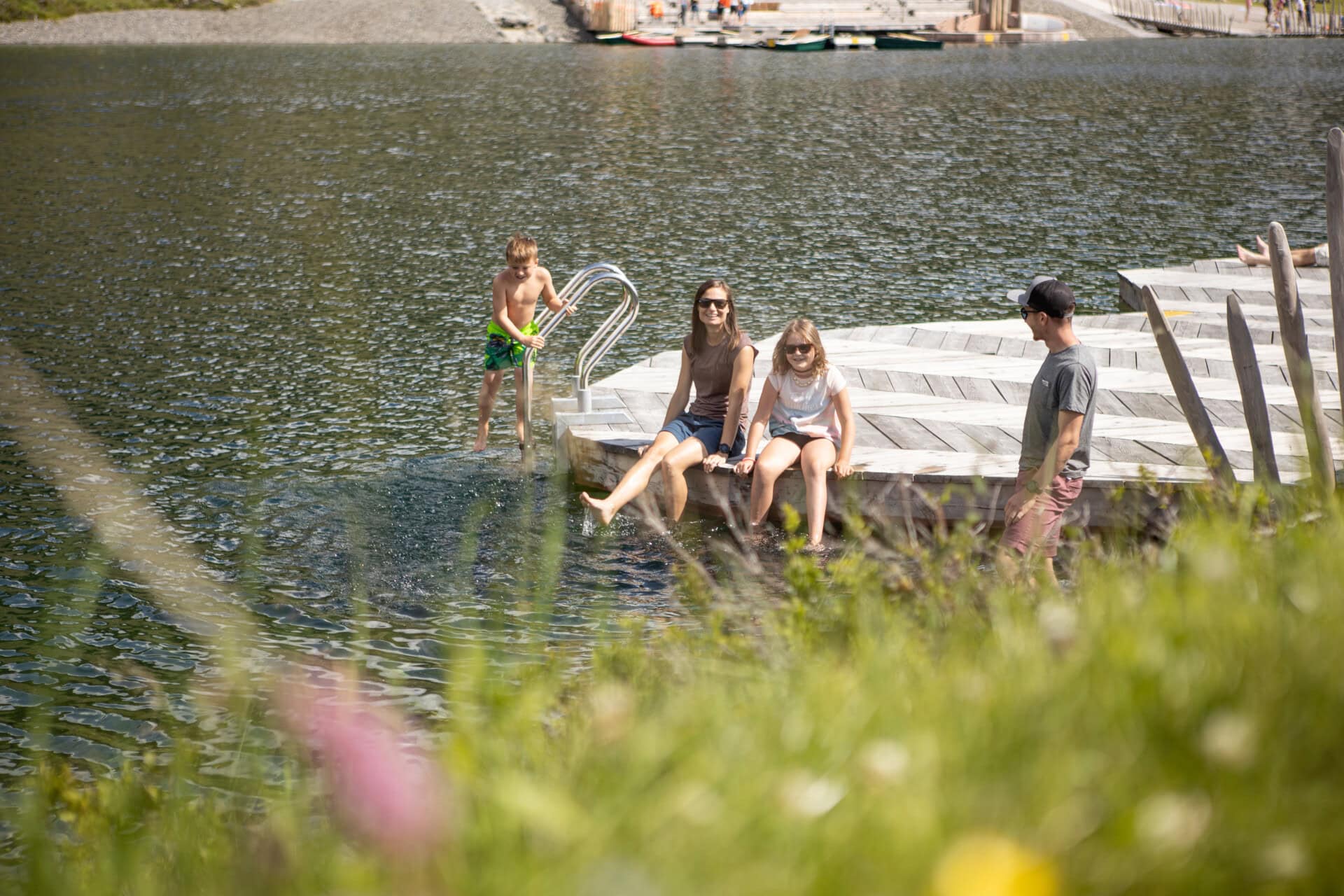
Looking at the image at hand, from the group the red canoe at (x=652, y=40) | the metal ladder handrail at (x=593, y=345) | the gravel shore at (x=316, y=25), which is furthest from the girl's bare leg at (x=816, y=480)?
the gravel shore at (x=316, y=25)

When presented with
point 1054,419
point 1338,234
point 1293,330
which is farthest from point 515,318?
point 1338,234

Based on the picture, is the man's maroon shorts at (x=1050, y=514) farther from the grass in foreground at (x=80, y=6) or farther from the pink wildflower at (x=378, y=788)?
the grass in foreground at (x=80, y=6)

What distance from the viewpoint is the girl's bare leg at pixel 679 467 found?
8.65m

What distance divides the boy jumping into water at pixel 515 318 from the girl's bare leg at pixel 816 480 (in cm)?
290

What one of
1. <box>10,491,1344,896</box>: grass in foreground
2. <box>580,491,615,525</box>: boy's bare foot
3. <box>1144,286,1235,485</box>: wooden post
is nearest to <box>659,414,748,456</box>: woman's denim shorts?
<box>580,491,615,525</box>: boy's bare foot

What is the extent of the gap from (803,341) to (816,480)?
94cm

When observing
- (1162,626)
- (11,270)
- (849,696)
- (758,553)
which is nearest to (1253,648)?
(1162,626)

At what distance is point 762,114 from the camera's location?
118 ft

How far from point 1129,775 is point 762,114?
3540cm

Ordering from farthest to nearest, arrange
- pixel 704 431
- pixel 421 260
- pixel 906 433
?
pixel 421 260 < pixel 906 433 < pixel 704 431

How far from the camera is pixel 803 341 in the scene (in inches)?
328

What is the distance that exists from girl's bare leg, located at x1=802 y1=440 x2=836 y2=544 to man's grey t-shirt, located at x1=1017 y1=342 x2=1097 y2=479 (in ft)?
4.59

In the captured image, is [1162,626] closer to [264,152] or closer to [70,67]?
[264,152]

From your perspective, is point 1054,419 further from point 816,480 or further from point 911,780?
point 911,780
